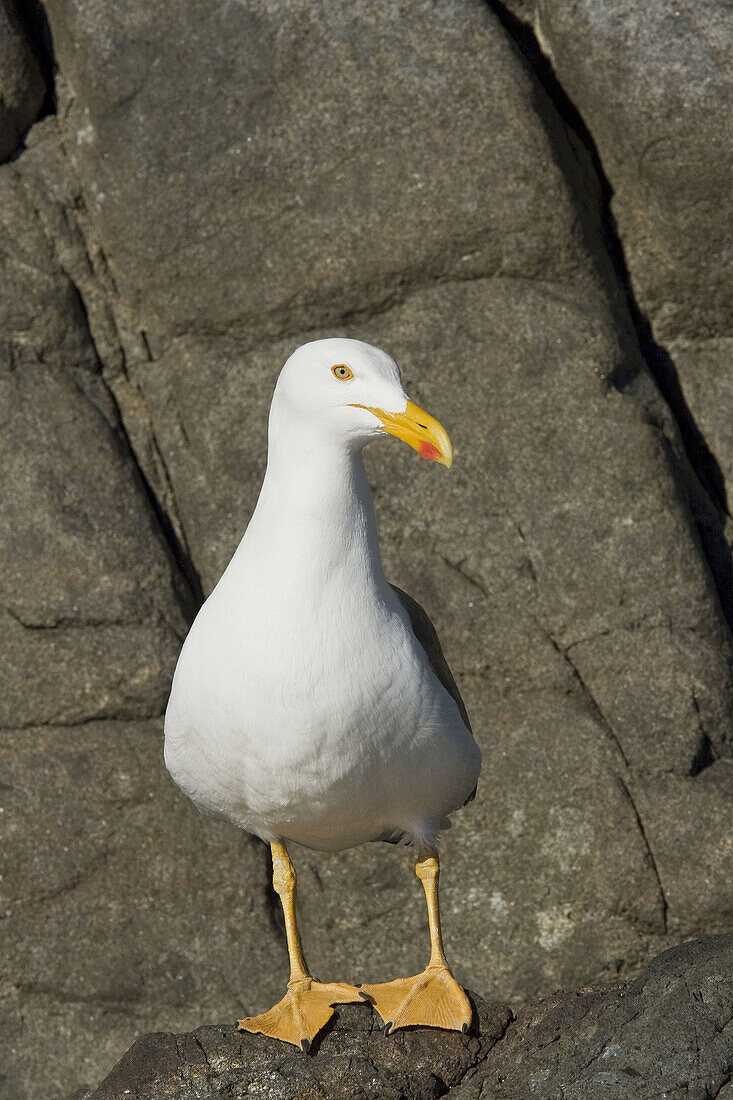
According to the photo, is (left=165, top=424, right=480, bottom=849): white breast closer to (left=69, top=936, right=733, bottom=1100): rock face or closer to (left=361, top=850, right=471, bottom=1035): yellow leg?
(left=361, top=850, right=471, bottom=1035): yellow leg

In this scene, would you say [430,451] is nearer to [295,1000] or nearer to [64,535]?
[295,1000]

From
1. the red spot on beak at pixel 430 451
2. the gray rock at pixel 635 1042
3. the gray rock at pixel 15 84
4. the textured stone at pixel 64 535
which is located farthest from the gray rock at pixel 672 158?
the red spot on beak at pixel 430 451

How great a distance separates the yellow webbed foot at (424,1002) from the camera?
4.16 m

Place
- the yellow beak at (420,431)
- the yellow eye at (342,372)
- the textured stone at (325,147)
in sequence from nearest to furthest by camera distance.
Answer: the yellow beak at (420,431)
the yellow eye at (342,372)
the textured stone at (325,147)

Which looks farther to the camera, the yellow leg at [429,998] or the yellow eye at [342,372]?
the yellow leg at [429,998]

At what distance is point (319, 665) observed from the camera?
3.86 metres

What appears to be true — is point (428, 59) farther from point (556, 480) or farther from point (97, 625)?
point (97, 625)

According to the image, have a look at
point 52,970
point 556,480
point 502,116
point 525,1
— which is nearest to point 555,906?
point 556,480

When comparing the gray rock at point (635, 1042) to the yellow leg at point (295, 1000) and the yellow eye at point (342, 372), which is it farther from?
the yellow eye at point (342, 372)

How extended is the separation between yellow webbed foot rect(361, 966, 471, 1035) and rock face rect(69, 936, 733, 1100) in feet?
0.21

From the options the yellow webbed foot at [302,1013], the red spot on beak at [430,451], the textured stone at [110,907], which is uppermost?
the red spot on beak at [430,451]

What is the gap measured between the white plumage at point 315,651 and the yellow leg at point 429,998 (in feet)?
2.18

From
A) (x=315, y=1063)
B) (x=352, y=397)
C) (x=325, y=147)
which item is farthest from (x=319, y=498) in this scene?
(x=325, y=147)

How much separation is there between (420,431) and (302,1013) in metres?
2.06
